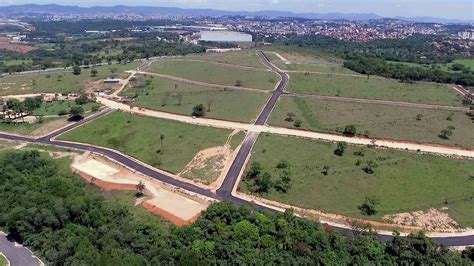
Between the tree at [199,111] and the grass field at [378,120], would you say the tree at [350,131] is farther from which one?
the tree at [199,111]

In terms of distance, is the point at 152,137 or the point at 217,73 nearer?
the point at 152,137

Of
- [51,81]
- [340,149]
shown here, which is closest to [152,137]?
[340,149]

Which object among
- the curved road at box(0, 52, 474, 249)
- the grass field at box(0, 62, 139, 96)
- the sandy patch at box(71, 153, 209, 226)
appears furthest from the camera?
the grass field at box(0, 62, 139, 96)

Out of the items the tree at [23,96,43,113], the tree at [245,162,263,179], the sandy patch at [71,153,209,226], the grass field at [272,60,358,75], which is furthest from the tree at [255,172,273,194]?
the grass field at [272,60,358,75]

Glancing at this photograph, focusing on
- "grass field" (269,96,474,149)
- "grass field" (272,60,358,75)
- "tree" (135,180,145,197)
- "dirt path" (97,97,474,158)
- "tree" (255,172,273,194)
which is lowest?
"tree" (135,180,145,197)

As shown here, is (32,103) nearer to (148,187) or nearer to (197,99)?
(197,99)

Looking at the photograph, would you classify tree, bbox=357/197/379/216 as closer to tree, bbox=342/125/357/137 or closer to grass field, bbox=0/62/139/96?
tree, bbox=342/125/357/137

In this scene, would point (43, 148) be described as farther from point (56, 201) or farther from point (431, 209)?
point (431, 209)
